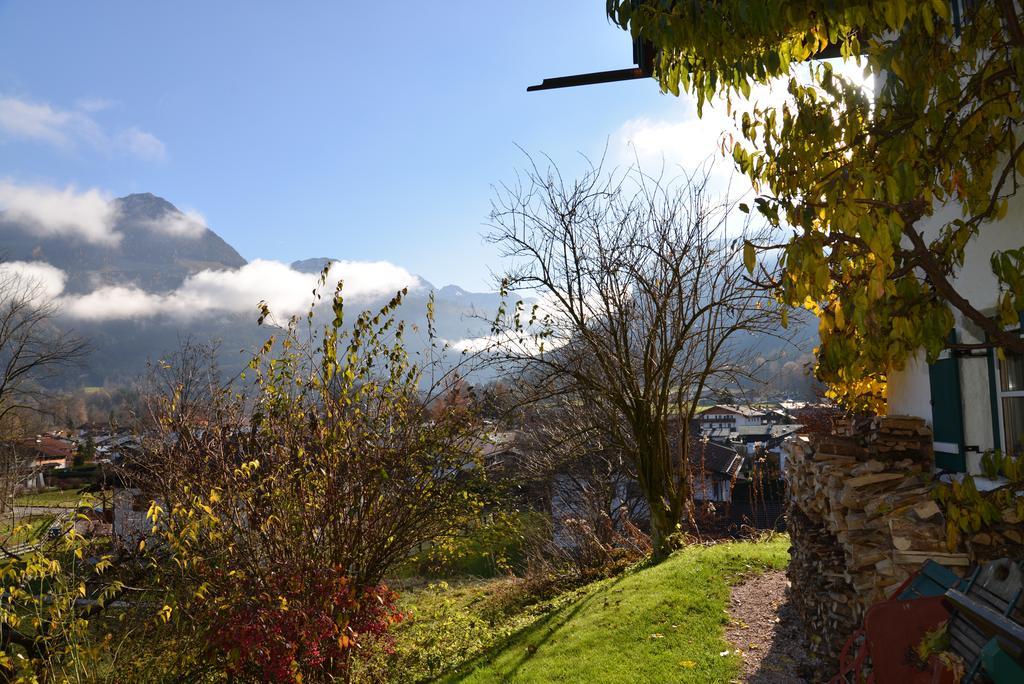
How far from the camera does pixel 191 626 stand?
620cm

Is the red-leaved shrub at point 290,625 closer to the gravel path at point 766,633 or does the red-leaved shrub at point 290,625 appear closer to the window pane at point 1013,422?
the gravel path at point 766,633

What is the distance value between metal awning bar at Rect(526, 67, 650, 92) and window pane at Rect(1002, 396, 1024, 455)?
193 inches

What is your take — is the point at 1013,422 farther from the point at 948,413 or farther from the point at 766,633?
the point at 766,633

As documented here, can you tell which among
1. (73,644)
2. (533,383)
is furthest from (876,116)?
(533,383)

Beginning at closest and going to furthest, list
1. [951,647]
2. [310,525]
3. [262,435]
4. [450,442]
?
1. [951,647]
2. [310,525]
3. [262,435]
4. [450,442]

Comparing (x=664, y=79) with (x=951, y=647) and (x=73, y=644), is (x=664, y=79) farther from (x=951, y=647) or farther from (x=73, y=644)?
(x=73, y=644)

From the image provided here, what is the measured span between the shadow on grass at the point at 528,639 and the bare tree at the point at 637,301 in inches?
95.0

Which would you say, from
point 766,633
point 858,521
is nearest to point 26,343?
point 766,633

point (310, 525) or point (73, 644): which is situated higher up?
point (310, 525)

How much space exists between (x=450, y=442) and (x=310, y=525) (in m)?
1.81

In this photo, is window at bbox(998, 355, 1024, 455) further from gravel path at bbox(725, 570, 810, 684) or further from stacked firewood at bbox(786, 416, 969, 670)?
gravel path at bbox(725, 570, 810, 684)

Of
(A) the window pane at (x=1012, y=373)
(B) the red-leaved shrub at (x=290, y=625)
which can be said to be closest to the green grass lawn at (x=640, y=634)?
(B) the red-leaved shrub at (x=290, y=625)

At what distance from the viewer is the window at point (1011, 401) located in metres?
4.64

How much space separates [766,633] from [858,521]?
8.05 feet
